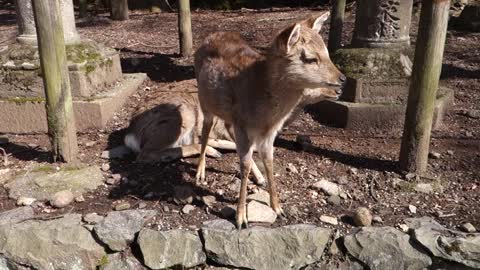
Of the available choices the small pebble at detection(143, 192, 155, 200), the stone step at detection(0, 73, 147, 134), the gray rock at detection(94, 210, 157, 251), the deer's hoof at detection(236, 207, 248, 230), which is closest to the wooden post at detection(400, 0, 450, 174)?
the deer's hoof at detection(236, 207, 248, 230)

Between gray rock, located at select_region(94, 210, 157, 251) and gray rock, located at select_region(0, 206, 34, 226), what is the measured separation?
1.94 ft

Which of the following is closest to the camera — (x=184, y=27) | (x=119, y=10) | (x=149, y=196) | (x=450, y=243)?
(x=450, y=243)

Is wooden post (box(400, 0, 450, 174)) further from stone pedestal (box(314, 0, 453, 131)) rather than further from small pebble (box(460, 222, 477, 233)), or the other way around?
stone pedestal (box(314, 0, 453, 131))

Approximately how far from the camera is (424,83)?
4.04 m

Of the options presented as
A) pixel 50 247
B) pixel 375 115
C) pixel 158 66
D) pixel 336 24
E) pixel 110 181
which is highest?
pixel 336 24

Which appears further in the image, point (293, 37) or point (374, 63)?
point (374, 63)

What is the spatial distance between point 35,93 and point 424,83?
3878 millimetres

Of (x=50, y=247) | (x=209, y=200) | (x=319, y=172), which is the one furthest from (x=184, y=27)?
(x=50, y=247)

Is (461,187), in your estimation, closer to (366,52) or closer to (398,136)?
(398,136)

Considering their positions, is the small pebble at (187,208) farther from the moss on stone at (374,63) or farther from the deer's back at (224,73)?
the moss on stone at (374,63)

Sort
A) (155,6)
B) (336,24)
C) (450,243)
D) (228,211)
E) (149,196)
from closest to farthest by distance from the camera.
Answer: (450,243) → (228,211) → (149,196) → (336,24) → (155,6)

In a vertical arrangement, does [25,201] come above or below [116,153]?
below

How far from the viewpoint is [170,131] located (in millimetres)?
4988

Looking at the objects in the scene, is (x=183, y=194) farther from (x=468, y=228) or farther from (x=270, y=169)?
(x=468, y=228)
